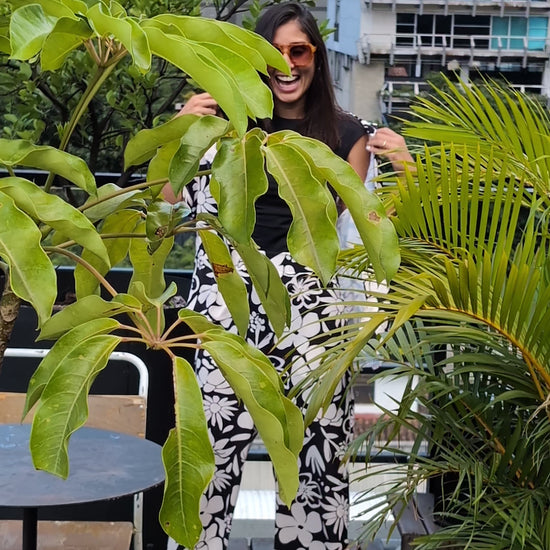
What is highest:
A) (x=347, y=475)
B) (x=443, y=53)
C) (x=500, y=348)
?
(x=443, y=53)

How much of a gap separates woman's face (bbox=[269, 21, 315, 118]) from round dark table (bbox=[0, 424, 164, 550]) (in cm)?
78

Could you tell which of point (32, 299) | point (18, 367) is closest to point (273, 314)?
point (32, 299)

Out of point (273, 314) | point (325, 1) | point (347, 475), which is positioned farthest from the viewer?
point (325, 1)

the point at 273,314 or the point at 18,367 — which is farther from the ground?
the point at 273,314

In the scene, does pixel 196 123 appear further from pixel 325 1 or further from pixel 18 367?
pixel 325 1

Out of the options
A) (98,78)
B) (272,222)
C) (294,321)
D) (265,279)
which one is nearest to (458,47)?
(272,222)

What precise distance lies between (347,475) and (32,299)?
5.13 feet

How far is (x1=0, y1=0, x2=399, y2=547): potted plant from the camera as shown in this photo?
0.94m

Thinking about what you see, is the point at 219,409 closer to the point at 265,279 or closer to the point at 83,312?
the point at 265,279

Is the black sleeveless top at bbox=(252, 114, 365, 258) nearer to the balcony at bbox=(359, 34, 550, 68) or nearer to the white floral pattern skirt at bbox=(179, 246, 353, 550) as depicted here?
the white floral pattern skirt at bbox=(179, 246, 353, 550)

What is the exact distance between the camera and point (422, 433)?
2.10m

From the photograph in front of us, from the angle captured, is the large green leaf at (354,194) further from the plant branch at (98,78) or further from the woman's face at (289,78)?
the woman's face at (289,78)

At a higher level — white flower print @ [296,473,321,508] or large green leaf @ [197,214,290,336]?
large green leaf @ [197,214,290,336]

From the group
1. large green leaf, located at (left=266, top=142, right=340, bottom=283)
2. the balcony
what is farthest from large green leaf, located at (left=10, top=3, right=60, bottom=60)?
the balcony
